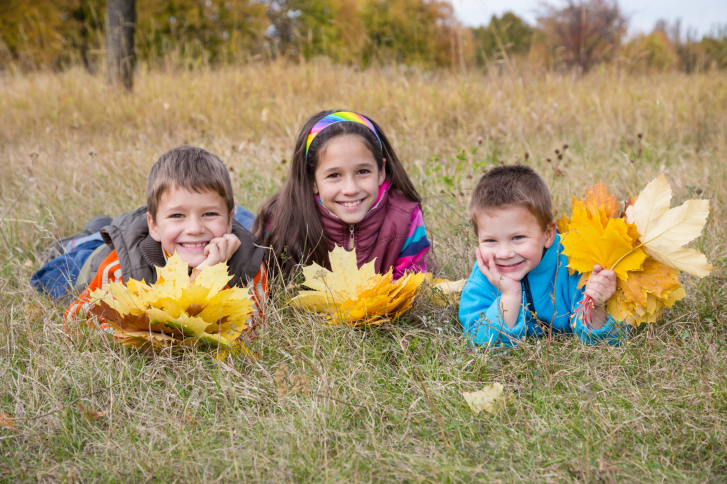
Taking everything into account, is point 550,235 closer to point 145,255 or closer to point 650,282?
point 650,282

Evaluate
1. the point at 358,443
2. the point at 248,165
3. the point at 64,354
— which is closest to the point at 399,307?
the point at 358,443

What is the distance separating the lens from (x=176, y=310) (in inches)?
81.5

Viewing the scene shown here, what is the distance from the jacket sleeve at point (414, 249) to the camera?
3111mm

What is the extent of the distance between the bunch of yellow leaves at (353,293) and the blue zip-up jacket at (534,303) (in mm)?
264

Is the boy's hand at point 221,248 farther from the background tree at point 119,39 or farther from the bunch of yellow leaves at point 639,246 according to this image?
the background tree at point 119,39

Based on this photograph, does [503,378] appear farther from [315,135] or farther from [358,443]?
[315,135]

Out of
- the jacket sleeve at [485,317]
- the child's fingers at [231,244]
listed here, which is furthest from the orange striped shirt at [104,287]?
the jacket sleeve at [485,317]

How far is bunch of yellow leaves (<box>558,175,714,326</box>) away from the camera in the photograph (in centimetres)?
194

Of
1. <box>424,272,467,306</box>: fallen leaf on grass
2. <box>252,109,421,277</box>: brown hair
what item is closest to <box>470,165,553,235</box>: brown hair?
<box>424,272,467,306</box>: fallen leaf on grass

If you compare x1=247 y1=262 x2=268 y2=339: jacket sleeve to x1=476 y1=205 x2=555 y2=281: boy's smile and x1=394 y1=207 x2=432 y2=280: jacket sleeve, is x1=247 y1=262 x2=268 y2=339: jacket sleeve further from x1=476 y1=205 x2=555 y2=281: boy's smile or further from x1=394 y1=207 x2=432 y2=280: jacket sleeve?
x1=476 y1=205 x2=555 y2=281: boy's smile

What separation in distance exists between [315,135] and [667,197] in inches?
69.7

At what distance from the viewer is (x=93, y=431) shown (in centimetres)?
186

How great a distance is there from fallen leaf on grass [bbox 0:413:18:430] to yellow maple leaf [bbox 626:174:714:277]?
230 centimetres

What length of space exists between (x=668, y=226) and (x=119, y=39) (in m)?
7.49
